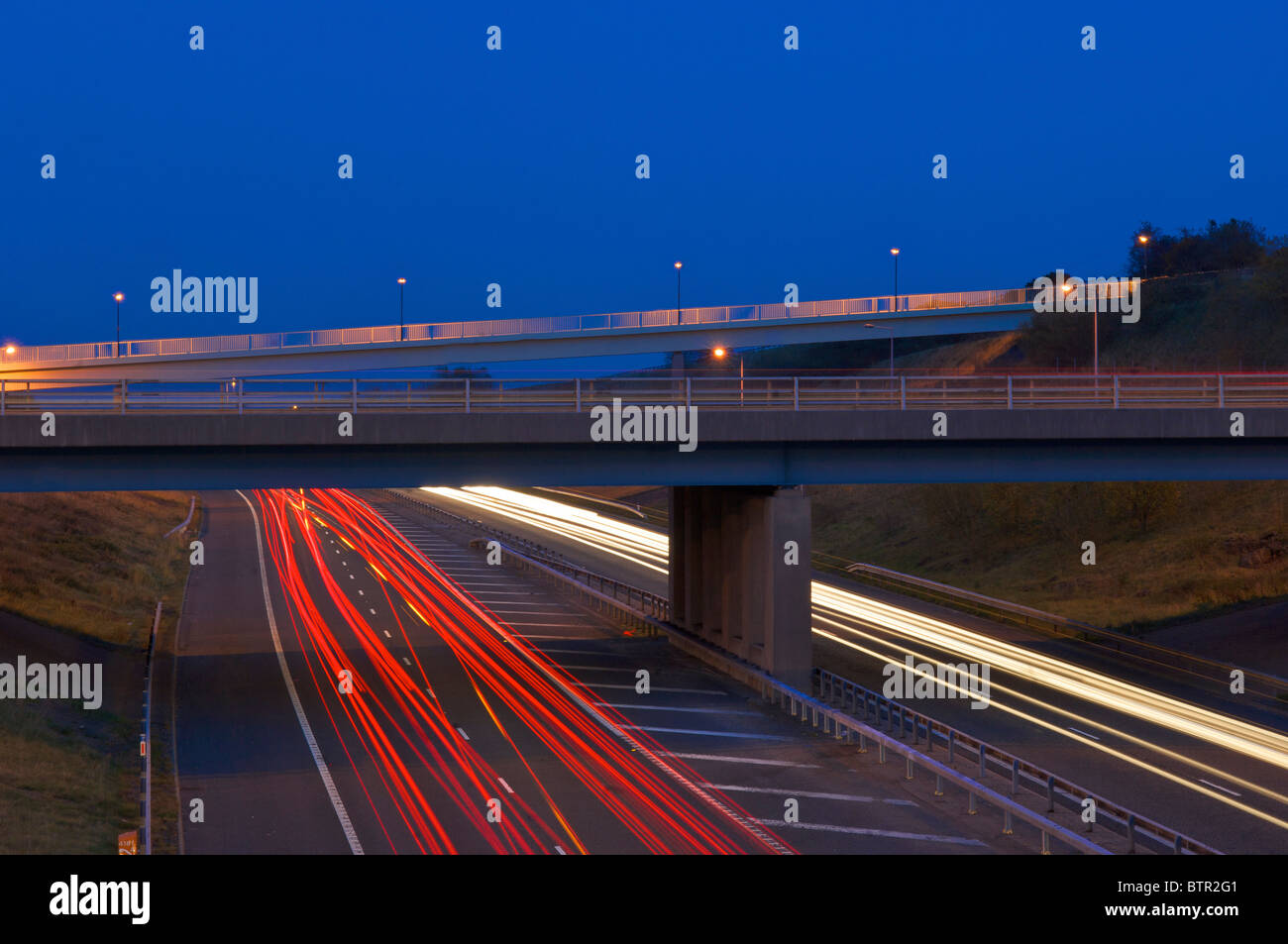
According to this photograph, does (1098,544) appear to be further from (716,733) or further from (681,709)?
(716,733)

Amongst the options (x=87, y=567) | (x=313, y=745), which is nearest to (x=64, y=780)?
(x=313, y=745)

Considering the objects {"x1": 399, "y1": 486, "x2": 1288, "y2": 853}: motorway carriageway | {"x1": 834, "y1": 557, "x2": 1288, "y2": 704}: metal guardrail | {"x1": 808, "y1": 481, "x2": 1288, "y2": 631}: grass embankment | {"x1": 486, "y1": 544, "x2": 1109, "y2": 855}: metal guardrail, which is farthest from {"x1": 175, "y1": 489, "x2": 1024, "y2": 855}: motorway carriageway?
{"x1": 808, "y1": 481, "x2": 1288, "y2": 631}: grass embankment

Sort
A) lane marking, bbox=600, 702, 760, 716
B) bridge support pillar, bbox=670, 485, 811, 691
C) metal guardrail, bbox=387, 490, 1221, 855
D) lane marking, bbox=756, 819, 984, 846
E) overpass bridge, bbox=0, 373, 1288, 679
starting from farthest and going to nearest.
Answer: bridge support pillar, bbox=670, 485, 811, 691
lane marking, bbox=600, 702, 760, 716
overpass bridge, bbox=0, 373, 1288, 679
lane marking, bbox=756, 819, 984, 846
metal guardrail, bbox=387, 490, 1221, 855

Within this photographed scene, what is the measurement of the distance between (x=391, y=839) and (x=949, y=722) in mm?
13584

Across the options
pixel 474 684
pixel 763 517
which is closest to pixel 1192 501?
pixel 763 517

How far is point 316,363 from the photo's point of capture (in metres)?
62.3

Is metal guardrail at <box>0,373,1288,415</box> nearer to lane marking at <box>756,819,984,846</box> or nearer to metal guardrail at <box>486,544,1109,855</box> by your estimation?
metal guardrail at <box>486,544,1109,855</box>

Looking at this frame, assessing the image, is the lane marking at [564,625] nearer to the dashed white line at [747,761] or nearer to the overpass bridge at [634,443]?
the overpass bridge at [634,443]

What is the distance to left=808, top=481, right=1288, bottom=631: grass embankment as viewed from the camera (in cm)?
4275

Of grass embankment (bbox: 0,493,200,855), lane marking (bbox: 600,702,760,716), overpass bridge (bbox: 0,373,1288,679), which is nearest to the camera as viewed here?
grass embankment (bbox: 0,493,200,855)

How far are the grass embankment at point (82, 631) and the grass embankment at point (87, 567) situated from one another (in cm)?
7

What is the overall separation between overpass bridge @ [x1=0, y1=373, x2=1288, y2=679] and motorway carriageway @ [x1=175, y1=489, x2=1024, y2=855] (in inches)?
201

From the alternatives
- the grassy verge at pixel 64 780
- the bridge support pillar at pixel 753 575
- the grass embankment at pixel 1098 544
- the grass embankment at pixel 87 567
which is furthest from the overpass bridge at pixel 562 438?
the grass embankment at pixel 1098 544

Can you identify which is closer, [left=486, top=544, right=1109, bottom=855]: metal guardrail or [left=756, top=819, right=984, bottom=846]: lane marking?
[left=486, top=544, right=1109, bottom=855]: metal guardrail
